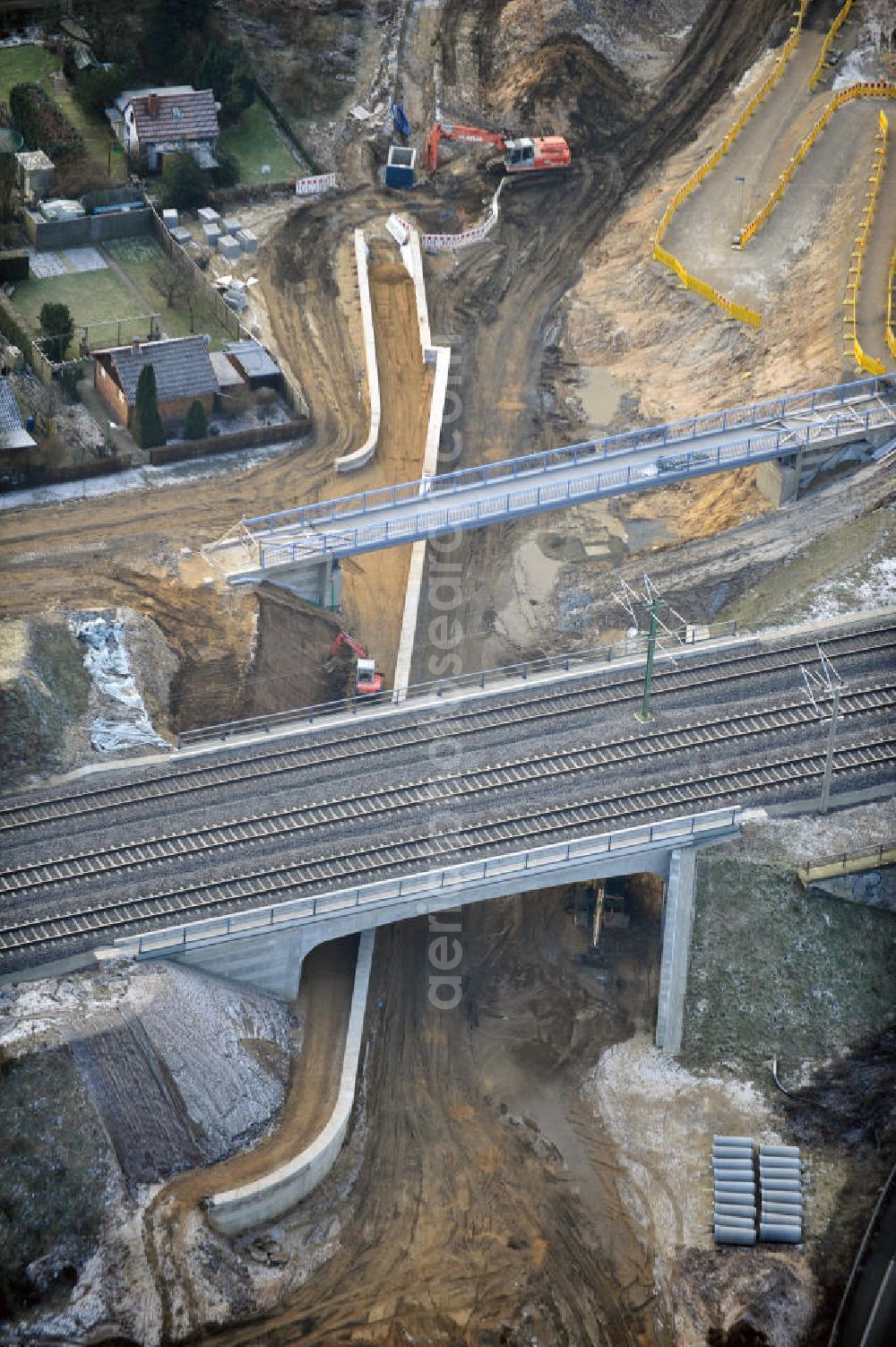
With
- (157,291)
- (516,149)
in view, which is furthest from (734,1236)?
(516,149)

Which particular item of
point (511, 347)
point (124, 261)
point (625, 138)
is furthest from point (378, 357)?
point (625, 138)

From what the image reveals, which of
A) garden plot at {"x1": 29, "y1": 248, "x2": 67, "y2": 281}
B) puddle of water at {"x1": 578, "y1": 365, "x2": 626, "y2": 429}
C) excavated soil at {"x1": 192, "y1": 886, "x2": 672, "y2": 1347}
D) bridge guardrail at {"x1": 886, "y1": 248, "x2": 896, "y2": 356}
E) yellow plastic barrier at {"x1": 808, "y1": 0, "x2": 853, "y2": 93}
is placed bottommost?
excavated soil at {"x1": 192, "y1": 886, "x2": 672, "y2": 1347}

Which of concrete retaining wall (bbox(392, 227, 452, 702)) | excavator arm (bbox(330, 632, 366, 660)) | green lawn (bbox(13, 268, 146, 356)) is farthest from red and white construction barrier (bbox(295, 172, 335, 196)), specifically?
excavator arm (bbox(330, 632, 366, 660))

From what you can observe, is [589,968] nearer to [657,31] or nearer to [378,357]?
[378,357]

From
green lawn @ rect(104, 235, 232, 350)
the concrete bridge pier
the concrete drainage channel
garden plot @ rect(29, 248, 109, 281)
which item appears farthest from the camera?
garden plot @ rect(29, 248, 109, 281)

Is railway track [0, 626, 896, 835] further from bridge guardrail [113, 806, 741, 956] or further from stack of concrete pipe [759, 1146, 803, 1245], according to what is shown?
stack of concrete pipe [759, 1146, 803, 1245]

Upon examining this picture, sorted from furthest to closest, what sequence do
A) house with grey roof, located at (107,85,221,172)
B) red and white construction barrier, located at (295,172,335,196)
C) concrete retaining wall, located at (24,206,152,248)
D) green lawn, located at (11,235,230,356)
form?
red and white construction barrier, located at (295,172,335,196) → house with grey roof, located at (107,85,221,172) → concrete retaining wall, located at (24,206,152,248) → green lawn, located at (11,235,230,356)
